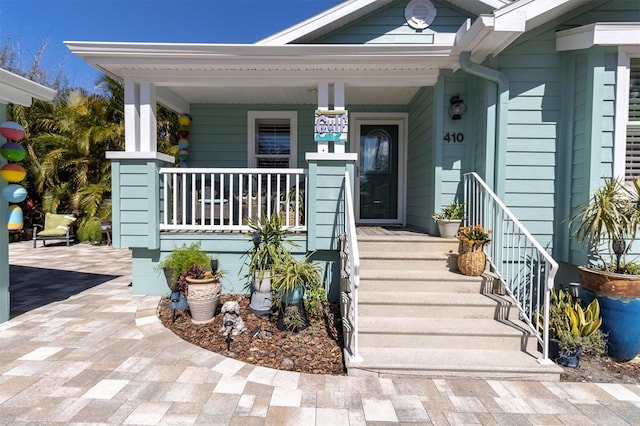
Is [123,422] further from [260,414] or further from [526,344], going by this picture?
[526,344]

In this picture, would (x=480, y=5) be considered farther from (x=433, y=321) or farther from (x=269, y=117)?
(x=433, y=321)

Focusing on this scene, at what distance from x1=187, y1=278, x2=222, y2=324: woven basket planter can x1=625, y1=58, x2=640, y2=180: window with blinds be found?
15.3 feet

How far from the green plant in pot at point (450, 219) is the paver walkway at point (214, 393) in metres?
1.79

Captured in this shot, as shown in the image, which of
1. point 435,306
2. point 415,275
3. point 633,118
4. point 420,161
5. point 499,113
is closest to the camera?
point 435,306

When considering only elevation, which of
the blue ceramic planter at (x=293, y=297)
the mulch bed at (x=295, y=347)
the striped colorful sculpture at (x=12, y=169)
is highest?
the striped colorful sculpture at (x=12, y=169)

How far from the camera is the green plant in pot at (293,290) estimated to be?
10.9ft

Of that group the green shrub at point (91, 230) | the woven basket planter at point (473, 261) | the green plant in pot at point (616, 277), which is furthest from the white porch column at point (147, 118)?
the green shrub at point (91, 230)

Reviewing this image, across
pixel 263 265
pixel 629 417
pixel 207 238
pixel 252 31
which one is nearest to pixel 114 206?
pixel 207 238

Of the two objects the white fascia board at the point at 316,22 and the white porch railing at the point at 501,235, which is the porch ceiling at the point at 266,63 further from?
the white porch railing at the point at 501,235

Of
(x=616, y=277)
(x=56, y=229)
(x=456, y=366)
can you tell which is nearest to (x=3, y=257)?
(x=456, y=366)

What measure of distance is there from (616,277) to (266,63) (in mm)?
4230

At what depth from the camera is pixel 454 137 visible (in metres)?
4.25

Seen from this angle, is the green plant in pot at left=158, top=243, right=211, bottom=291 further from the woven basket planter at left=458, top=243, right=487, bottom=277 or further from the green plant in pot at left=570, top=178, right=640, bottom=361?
the green plant in pot at left=570, top=178, right=640, bottom=361

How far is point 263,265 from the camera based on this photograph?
370 centimetres
